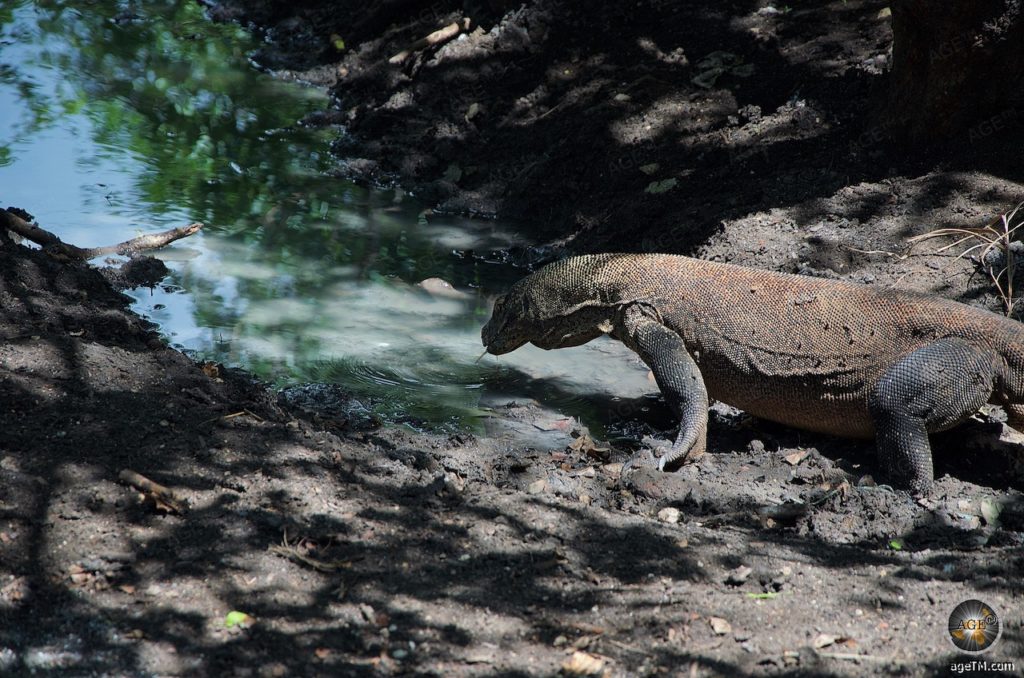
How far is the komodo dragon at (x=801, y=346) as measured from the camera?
478 centimetres

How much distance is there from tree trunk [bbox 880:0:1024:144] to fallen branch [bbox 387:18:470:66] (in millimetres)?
5893

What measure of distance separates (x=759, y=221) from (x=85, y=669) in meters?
6.19

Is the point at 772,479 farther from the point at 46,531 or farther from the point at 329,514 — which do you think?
the point at 46,531

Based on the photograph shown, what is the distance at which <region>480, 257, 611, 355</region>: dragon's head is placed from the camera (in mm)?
6004

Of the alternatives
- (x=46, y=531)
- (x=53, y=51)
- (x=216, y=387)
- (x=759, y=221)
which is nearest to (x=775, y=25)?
(x=759, y=221)

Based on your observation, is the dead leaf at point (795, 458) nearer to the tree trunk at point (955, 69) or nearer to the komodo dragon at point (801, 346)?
the komodo dragon at point (801, 346)

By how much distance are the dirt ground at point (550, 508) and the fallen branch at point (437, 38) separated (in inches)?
162

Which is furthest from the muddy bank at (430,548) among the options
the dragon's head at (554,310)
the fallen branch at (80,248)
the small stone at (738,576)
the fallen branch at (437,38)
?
the fallen branch at (437,38)

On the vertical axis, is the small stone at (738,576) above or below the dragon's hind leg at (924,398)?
below

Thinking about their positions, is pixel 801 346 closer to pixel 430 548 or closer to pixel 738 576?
pixel 738 576

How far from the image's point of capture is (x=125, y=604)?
3.18 meters

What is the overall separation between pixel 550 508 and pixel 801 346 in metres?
1.85

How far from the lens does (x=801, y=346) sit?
5.21 m

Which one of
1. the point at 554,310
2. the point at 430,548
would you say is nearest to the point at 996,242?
the point at 554,310
